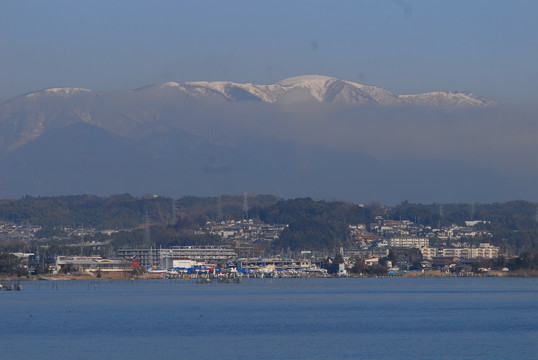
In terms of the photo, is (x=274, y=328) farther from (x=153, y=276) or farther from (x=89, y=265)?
(x=89, y=265)

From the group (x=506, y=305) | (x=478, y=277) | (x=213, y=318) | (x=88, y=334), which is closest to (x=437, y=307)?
(x=506, y=305)

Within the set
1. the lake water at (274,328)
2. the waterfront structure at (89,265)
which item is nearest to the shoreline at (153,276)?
the waterfront structure at (89,265)

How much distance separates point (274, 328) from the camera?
52844 millimetres

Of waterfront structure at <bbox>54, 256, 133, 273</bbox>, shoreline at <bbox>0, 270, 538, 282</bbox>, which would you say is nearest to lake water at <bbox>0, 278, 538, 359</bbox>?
shoreline at <bbox>0, 270, 538, 282</bbox>

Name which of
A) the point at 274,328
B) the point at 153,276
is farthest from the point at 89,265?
the point at 274,328

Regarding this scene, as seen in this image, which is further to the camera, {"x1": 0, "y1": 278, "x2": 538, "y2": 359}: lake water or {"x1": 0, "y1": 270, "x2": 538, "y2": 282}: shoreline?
{"x1": 0, "y1": 270, "x2": 538, "y2": 282}: shoreline

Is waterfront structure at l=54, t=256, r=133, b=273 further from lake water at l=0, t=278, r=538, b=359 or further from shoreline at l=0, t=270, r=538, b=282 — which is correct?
lake water at l=0, t=278, r=538, b=359

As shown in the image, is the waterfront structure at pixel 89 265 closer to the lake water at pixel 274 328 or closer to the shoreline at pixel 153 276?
the shoreline at pixel 153 276

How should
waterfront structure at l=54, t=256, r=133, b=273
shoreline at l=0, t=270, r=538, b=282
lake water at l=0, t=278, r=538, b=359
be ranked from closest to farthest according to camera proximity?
lake water at l=0, t=278, r=538, b=359, shoreline at l=0, t=270, r=538, b=282, waterfront structure at l=54, t=256, r=133, b=273

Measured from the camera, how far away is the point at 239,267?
181000 millimetres

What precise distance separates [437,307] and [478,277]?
85601 millimetres

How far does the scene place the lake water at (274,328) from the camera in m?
42.3

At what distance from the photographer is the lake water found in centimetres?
4228

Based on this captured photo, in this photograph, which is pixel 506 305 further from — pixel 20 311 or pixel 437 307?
pixel 20 311
